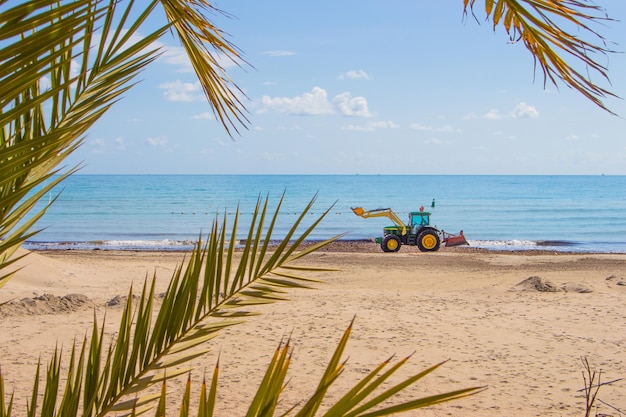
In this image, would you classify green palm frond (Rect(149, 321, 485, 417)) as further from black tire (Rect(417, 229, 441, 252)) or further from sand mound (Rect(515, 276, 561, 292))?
black tire (Rect(417, 229, 441, 252))

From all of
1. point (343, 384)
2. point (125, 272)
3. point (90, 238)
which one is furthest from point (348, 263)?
point (90, 238)

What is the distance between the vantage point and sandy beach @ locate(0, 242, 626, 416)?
6.21 meters

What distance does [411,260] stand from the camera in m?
18.2

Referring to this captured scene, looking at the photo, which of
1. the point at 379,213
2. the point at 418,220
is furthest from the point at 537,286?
the point at 418,220

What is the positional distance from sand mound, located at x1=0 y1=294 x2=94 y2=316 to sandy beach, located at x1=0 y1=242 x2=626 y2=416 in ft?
0.05

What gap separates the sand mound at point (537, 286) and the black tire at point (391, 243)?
335 inches

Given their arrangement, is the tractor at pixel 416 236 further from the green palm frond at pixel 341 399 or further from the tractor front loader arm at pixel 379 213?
the green palm frond at pixel 341 399

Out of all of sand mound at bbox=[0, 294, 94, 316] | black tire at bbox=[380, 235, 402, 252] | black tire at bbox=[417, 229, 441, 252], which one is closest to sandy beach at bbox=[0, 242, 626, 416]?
sand mound at bbox=[0, 294, 94, 316]

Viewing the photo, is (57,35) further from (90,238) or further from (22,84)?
(90,238)

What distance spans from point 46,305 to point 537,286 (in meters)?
7.82

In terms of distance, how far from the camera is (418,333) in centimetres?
841

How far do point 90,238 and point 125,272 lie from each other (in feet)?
48.9

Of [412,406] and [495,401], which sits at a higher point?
[412,406]

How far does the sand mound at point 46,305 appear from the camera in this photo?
9484mm
